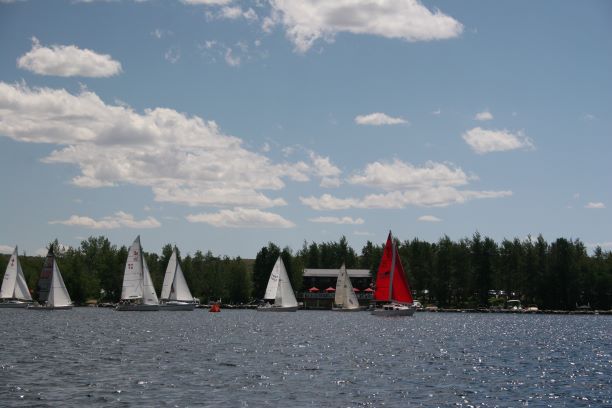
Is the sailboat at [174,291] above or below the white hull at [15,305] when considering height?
above

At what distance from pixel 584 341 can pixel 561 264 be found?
254ft

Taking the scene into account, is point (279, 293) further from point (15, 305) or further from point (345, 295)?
point (15, 305)

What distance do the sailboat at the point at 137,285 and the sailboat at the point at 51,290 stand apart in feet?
33.3

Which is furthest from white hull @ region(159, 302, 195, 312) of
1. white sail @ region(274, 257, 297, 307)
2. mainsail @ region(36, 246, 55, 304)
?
mainsail @ region(36, 246, 55, 304)

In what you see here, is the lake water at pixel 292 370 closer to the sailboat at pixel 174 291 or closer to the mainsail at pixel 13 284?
the sailboat at pixel 174 291

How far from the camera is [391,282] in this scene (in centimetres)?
12169

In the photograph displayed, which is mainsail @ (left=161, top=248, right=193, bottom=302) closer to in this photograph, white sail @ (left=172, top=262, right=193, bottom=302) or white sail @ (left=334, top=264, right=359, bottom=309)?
white sail @ (left=172, top=262, right=193, bottom=302)

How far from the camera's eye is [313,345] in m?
68.8

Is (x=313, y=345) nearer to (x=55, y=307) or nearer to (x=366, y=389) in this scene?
(x=366, y=389)

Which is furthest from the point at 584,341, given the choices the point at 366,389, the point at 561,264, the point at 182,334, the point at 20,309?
the point at 20,309

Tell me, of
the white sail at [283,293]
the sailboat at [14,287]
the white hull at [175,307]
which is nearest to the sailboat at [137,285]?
the white hull at [175,307]

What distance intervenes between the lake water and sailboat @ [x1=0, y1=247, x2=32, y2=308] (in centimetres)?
7127

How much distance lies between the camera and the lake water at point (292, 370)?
3669 cm

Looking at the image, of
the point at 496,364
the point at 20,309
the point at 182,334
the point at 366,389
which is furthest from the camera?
the point at 20,309
